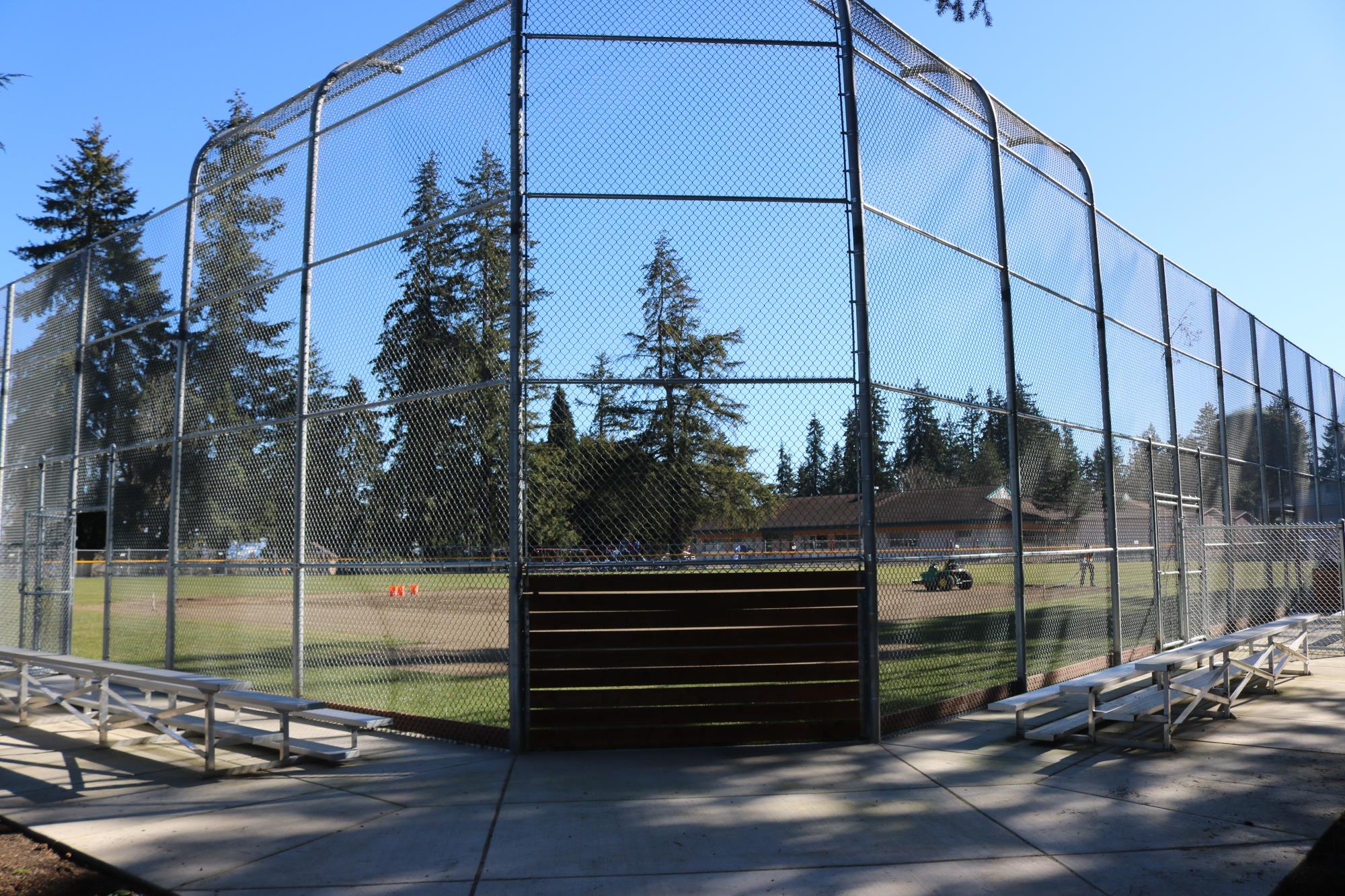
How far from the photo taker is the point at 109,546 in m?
11.1

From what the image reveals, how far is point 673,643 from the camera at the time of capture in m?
6.76

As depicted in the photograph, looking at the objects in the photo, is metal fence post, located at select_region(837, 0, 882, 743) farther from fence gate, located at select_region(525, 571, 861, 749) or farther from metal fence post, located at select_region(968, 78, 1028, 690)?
metal fence post, located at select_region(968, 78, 1028, 690)

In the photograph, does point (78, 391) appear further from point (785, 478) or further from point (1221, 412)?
point (1221, 412)

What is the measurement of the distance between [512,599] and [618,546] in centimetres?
86

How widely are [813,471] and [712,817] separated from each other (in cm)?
297

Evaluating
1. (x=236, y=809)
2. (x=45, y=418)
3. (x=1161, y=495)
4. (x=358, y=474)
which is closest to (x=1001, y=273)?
(x=1161, y=495)

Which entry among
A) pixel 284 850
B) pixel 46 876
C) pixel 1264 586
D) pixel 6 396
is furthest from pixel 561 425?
pixel 1264 586

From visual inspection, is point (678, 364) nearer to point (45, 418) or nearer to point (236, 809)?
point (236, 809)

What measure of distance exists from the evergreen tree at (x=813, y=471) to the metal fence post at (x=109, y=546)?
823cm

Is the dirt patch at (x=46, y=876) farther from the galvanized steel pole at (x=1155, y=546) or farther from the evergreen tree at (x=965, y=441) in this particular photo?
the galvanized steel pole at (x=1155, y=546)

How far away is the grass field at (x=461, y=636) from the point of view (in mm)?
7773

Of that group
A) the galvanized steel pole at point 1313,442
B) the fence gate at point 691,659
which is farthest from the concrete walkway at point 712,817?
the galvanized steel pole at point 1313,442

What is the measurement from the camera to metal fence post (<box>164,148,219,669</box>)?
977cm

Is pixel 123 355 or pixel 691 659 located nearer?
pixel 691 659
